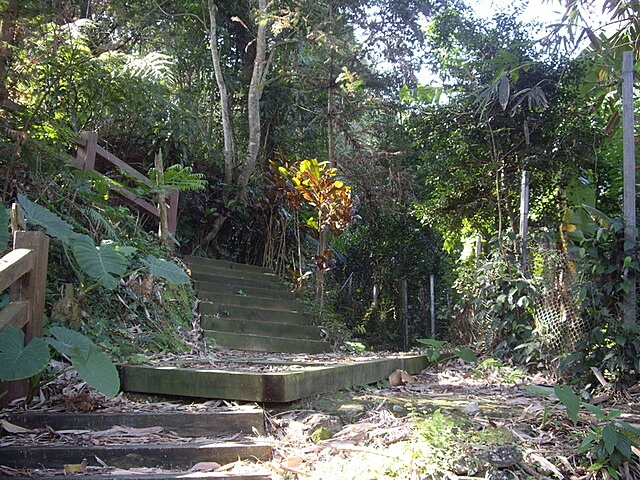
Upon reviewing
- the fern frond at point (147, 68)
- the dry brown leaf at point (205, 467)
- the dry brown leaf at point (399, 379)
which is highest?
the fern frond at point (147, 68)

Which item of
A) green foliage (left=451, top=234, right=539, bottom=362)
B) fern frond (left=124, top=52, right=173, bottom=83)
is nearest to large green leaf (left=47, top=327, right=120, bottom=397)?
green foliage (left=451, top=234, right=539, bottom=362)

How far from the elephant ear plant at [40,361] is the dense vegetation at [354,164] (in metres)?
1.08

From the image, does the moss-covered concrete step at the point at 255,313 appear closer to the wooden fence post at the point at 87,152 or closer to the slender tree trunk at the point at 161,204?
the slender tree trunk at the point at 161,204

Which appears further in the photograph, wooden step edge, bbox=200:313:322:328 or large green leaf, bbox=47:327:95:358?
wooden step edge, bbox=200:313:322:328

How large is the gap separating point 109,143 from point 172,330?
12.9 feet

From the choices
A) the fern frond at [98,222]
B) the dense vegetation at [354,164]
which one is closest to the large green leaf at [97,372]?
the dense vegetation at [354,164]

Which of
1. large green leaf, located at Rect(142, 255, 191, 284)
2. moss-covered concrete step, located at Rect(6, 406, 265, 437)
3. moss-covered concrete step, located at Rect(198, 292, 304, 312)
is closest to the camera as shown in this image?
moss-covered concrete step, located at Rect(6, 406, 265, 437)

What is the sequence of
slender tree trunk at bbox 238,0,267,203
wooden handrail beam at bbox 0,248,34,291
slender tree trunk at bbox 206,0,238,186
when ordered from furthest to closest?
slender tree trunk at bbox 206,0,238,186
slender tree trunk at bbox 238,0,267,203
wooden handrail beam at bbox 0,248,34,291

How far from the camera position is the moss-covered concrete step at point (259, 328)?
6.25 meters

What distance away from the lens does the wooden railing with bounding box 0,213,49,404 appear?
3.00 m

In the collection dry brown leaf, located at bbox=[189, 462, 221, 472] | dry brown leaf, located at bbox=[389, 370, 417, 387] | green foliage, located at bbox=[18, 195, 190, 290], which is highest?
green foliage, located at bbox=[18, 195, 190, 290]

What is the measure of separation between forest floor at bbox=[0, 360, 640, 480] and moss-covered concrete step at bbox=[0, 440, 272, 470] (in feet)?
0.23

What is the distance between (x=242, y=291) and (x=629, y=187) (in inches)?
176

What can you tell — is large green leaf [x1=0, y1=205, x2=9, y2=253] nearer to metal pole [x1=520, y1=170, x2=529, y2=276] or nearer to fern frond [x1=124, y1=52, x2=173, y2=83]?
metal pole [x1=520, y1=170, x2=529, y2=276]
